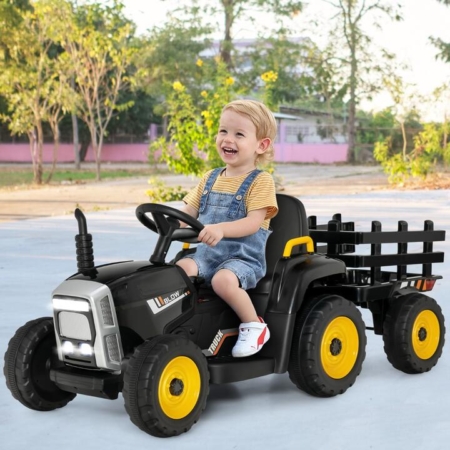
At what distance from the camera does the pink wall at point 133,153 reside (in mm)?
46156

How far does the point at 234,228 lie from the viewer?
413 cm

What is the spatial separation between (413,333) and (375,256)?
43 centimetres

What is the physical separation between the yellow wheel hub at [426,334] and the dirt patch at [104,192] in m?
10.8

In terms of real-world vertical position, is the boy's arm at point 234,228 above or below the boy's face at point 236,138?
below

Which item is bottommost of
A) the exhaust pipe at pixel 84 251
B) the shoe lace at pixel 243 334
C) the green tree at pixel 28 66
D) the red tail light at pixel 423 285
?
the shoe lace at pixel 243 334

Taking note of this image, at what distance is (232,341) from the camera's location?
428 cm

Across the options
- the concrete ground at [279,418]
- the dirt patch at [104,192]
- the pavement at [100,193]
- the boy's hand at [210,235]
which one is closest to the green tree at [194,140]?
the dirt patch at [104,192]

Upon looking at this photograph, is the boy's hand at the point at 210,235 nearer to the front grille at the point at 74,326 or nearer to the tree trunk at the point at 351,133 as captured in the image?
the front grille at the point at 74,326

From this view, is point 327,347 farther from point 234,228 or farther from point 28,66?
point 28,66

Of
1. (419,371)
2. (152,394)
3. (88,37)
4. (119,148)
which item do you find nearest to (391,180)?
(88,37)

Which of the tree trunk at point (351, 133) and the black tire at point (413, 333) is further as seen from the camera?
the tree trunk at point (351, 133)

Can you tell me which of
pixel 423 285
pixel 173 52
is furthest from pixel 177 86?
pixel 173 52

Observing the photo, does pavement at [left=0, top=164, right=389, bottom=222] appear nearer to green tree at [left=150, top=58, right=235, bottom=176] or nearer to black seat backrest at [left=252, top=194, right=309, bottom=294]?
green tree at [left=150, top=58, right=235, bottom=176]

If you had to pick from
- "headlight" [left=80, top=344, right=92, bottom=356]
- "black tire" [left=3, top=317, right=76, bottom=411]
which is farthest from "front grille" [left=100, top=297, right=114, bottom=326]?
"black tire" [left=3, top=317, right=76, bottom=411]
